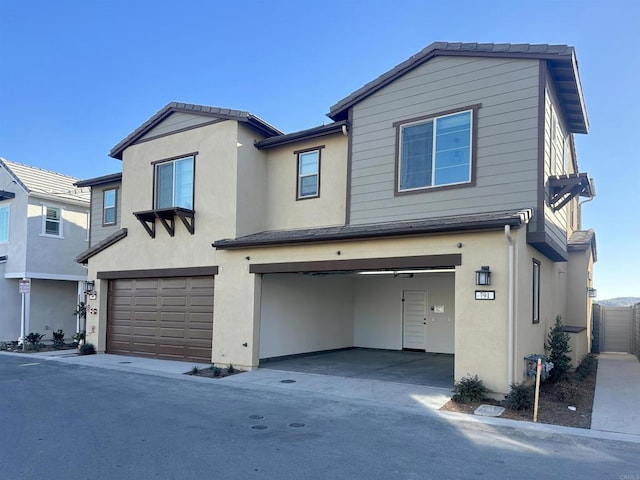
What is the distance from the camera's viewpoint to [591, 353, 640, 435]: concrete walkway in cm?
763

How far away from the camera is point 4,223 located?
2086 centimetres

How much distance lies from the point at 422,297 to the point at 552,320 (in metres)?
4.37

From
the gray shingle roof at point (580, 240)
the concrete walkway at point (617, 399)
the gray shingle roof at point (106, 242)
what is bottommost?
the concrete walkway at point (617, 399)

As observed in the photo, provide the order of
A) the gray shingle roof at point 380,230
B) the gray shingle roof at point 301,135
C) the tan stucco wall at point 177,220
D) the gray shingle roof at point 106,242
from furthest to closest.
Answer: the gray shingle roof at point 106,242
the tan stucco wall at point 177,220
the gray shingle roof at point 301,135
the gray shingle roof at point 380,230

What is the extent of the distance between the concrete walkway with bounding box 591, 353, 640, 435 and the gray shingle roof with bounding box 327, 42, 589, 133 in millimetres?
6563

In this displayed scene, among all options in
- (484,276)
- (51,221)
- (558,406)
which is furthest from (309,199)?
(51,221)

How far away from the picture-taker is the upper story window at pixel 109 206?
17922mm

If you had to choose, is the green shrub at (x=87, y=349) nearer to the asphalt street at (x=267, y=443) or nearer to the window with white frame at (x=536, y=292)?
the asphalt street at (x=267, y=443)

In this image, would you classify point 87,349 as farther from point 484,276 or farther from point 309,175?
point 484,276

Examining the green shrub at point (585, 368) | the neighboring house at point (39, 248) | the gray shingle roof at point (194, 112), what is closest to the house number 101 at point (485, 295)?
the green shrub at point (585, 368)

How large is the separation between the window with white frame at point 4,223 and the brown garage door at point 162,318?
25.4ft

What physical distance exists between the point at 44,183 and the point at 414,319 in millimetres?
16553

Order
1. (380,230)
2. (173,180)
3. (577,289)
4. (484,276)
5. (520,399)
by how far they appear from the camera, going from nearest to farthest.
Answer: (520,399), (484,276), (380,230), (173,180), (577,289)

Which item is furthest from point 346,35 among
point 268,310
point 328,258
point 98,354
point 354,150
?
point 98,354
